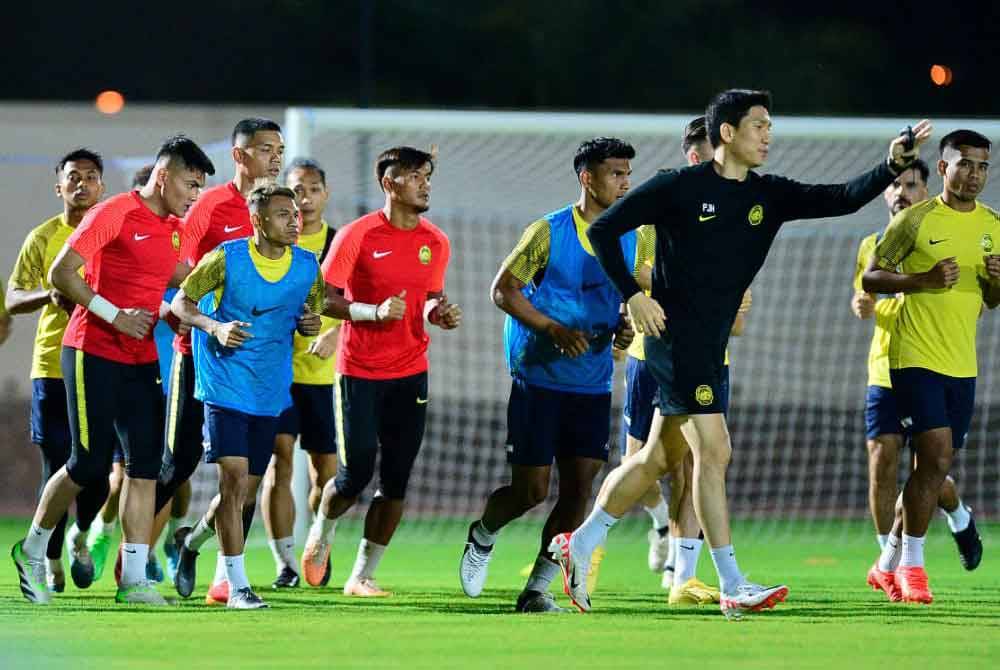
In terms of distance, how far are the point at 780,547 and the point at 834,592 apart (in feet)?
12.2

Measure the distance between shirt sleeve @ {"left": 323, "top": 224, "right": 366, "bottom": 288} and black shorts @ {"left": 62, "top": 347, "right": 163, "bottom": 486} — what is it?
3.47 feet

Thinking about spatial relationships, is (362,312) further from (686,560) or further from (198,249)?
(686,560)

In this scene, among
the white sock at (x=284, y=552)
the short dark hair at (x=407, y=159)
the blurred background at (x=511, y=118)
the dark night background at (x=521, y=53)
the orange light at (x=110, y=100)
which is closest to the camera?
the short dark hair at (x=407, y=159)

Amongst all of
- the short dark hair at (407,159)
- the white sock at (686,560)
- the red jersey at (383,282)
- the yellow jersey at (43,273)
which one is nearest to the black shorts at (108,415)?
the red jersey at (383,282)

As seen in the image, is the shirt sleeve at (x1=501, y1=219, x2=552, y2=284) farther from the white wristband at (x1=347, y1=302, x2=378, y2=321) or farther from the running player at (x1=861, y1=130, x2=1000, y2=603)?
the running player at (x1=861, y1=130, x2=1000, y2=603)

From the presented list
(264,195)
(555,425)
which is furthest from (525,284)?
(264,195)

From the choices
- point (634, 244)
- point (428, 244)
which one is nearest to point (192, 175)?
point (428, 244)

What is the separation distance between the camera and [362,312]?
8953mm

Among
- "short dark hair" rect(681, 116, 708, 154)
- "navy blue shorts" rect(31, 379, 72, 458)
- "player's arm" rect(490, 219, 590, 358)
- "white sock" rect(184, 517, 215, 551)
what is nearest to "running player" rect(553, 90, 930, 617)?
"player's arm" rect(490, 219, 590, 358)

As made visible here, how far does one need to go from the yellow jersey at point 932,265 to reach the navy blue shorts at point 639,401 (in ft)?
3.90

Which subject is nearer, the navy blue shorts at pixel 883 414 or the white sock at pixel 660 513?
the navy blue shorts at pixel 883 414

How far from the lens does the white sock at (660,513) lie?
427 inches

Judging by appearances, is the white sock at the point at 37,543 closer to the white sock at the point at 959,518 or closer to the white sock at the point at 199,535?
the white sock at the point at 199,535

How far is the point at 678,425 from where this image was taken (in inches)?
317
